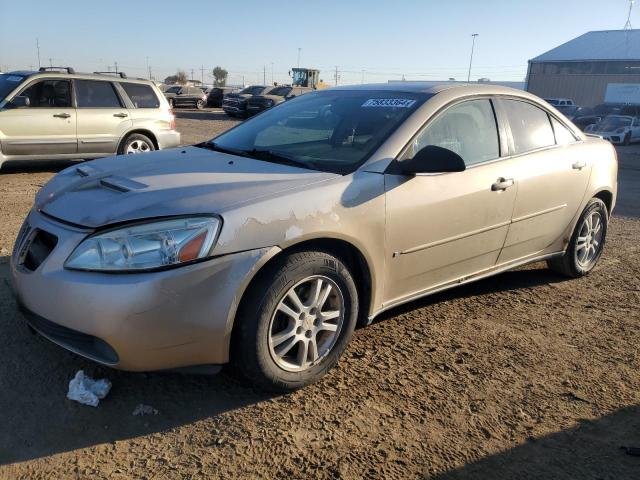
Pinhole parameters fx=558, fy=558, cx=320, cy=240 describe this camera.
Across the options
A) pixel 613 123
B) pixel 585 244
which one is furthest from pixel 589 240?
pixel 613 123

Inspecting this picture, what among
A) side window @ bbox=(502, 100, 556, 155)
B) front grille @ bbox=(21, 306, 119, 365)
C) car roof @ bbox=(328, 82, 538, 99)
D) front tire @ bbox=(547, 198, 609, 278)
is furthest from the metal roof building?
front grille @ bbox=(21, 306, 119, 365)

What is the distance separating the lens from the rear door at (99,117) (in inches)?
364

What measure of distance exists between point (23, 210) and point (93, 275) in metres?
4.69

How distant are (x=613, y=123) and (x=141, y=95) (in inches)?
883

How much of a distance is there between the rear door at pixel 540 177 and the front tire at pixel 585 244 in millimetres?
256

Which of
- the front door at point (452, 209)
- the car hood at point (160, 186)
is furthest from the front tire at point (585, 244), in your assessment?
the car hood at point (160, 186)

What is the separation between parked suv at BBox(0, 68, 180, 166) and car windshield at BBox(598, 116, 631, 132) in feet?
70.9

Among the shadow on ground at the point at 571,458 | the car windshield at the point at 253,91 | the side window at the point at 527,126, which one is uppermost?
the side window at the point at 527,126

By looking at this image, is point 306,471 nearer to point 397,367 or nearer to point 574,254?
point 397,367

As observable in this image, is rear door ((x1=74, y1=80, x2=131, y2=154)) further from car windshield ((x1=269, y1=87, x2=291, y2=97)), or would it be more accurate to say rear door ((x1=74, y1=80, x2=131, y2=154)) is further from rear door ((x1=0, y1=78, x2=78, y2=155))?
car windshield ((x1=269, y1=87, x2=291, y2=97))

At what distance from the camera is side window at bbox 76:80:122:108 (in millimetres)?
9289

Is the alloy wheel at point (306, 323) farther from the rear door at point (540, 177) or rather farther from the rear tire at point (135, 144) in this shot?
the rear tire at point (135, 144)

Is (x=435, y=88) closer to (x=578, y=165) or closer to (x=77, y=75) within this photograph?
(x=578, y=165)

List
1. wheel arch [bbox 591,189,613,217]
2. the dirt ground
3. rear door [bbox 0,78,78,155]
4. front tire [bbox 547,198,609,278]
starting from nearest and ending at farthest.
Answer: the dirt ground → front tire [bbox 547,198,609,278] → wheel arch [bbox 591,189,613,217] → rear door [bbox 0,78,78,155]
